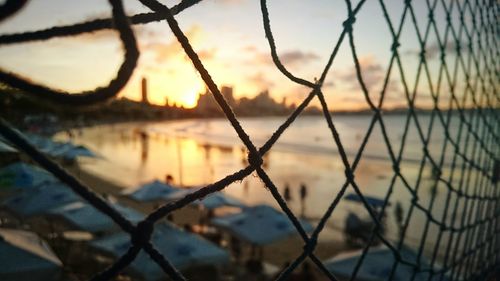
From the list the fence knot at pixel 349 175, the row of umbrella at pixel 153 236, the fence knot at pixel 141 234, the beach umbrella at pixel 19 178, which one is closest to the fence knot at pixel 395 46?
the fence knot at pixel 349 175

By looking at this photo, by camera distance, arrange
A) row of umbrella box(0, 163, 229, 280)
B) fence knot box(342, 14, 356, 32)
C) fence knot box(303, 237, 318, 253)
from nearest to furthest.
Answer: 1. fence knot box(303, 237, 318, 253)
2. fence knot box(342, 14, 356, 32)
3. row of umbrella box(0, 163, 229, 280)

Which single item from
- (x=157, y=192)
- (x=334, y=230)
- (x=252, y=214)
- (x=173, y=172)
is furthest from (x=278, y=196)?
(x=173, y=172)

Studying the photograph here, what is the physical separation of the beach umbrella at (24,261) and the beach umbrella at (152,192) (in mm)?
8163

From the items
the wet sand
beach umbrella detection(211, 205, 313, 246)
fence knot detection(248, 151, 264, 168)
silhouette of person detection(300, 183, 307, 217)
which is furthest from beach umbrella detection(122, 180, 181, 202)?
fence knot detection(248, 151, 264, 168)

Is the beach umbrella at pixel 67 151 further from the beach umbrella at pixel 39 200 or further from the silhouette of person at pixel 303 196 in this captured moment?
the silhouette of person at pixel 303 196

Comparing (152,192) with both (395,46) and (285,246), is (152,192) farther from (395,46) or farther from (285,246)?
(395,46)

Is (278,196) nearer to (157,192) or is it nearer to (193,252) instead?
(193,252)

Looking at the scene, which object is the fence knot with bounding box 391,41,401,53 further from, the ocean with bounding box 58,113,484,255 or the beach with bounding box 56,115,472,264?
the beach with bounding box 56,115,472,264

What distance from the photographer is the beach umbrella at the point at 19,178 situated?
10328 mm

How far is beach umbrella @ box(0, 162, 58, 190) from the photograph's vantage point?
407 inches

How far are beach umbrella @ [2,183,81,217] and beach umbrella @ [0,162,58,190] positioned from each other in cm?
33

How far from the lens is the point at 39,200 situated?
1213cm

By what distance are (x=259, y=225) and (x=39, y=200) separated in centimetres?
644

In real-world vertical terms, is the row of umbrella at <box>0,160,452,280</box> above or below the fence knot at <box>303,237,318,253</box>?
below
